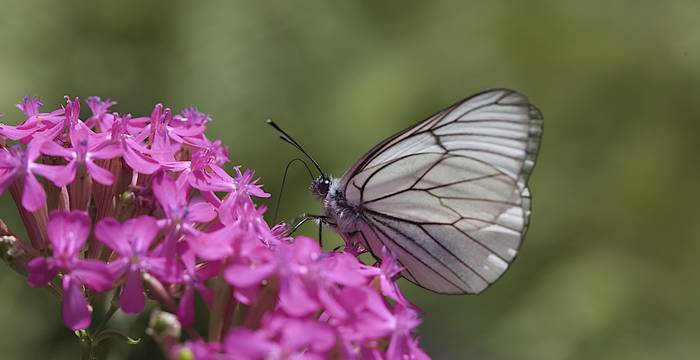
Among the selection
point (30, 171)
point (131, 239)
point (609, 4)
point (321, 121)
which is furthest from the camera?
point (609, 4)

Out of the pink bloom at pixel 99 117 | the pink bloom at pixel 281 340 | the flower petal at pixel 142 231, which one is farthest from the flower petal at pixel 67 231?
the pink bloom at pixel 99 117

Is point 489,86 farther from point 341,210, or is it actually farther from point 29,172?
point 29,172

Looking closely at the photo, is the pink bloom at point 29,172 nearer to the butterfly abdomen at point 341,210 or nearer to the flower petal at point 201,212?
the flower petal at point 201,212

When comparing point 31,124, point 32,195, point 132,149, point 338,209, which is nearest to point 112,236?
point 32,195

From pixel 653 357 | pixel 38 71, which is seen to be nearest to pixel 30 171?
pixel 38 71

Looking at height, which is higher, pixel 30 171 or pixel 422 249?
pixel 30 171

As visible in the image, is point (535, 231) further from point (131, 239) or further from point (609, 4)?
point (131, 239)
